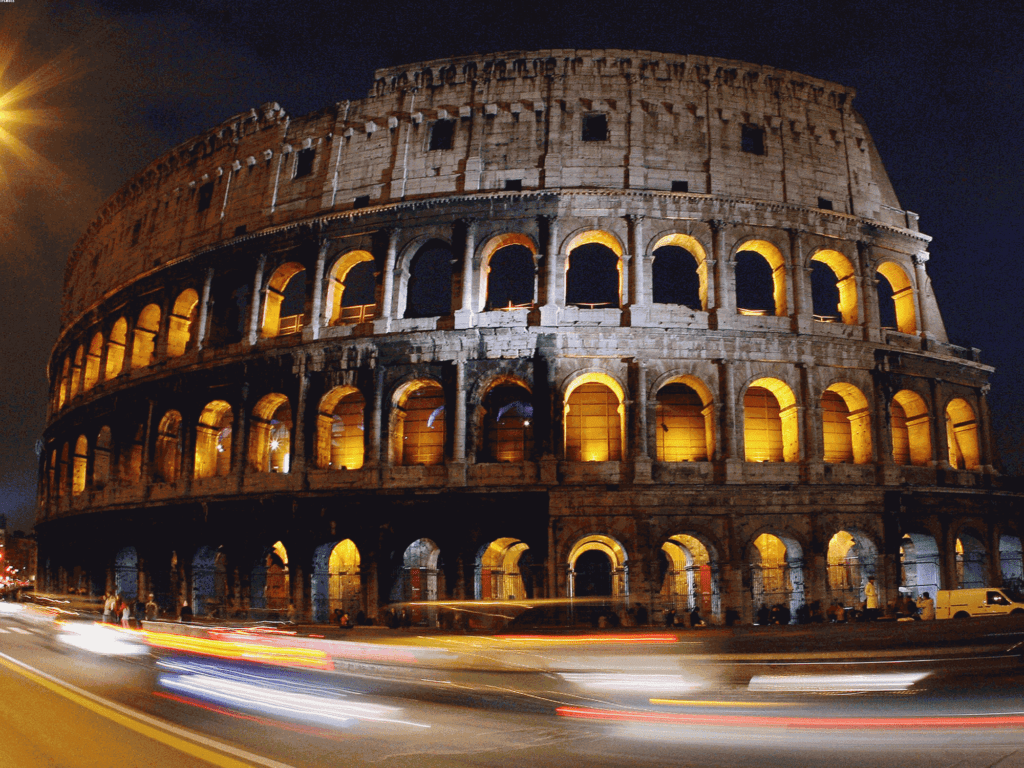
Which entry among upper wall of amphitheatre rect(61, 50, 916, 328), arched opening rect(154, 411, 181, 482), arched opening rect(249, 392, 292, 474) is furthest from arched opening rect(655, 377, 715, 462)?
arched opening rect(154, 411, 181, 482)

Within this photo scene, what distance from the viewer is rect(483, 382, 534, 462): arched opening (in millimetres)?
22797

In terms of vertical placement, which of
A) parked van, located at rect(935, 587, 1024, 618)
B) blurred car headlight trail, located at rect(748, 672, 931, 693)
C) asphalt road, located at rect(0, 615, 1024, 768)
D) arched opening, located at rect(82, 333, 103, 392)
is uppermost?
arched opening, located at rect(82, 333, 103, 392)

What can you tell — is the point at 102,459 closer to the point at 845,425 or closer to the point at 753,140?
the point at 753,140

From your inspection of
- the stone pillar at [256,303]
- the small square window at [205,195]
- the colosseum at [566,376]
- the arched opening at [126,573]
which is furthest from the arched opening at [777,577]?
the small square window at [205,195]

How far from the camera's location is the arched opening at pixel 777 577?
2090 cm

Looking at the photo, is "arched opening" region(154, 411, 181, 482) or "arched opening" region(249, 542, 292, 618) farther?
"arched opening" region(154, 411, 181, 482)

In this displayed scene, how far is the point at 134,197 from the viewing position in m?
31.8

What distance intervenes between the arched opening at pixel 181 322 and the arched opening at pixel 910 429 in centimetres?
2489

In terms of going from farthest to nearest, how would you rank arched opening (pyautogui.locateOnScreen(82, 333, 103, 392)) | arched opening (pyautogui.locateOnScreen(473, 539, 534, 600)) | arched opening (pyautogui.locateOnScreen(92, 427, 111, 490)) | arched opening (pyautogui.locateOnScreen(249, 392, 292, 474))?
1. arched opening (pyautogui.locateOnScreen(82, 333, 103, 392))
2. arched opening (pyautogui.locateOnScreen(92, 427, 111, 490))
3. arched opening (pyautogui.locateOnScreen(249, 392, 292, 474))
4. arched opening (pyautogui.locateOnScreen(473, 539, 534, 600))

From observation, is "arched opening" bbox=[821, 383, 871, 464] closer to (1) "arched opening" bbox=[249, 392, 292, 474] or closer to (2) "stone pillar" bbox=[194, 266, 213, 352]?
(1) "arched opening" bbox=[249, 392, 292, 474]

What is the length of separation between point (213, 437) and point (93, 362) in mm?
10245

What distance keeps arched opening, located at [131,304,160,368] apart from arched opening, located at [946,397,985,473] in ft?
96.3

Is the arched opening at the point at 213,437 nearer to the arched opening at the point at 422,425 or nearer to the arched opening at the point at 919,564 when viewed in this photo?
the arched opening at the point at 422,425

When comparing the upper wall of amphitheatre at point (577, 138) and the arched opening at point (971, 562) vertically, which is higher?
the upper wall of amphitheatre at point (577, 138)
